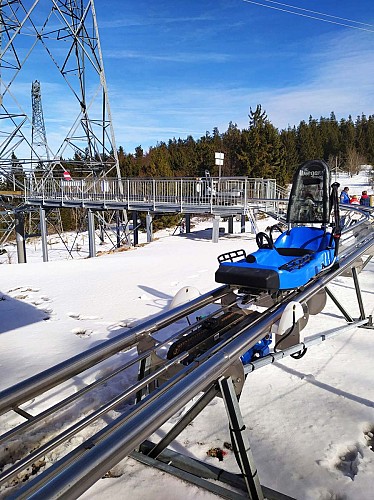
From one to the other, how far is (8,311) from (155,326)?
169 inches

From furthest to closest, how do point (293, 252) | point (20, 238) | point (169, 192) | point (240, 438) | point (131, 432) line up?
point (20, 238) < point (169, 192) < point (293, 252) < point (240, 438) < point (131, 432)

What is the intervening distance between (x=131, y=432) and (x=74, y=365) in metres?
0.80

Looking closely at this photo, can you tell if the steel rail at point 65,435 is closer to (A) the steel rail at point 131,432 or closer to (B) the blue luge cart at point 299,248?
(A) the steel rail at point 131,432

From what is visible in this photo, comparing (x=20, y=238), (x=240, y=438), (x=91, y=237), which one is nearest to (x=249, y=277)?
(x=240, y=438)

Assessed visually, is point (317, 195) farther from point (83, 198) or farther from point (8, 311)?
point (83, 198)

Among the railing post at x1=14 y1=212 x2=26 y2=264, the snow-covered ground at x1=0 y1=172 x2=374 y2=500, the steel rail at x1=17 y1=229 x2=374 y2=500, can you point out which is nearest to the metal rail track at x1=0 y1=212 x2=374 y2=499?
the steel rail at x1=17 y1=229 x2=374 y2=500

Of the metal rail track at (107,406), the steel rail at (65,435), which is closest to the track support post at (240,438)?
the metal rail track at (107,406)

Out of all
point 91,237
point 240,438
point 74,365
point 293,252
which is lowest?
point 91,237

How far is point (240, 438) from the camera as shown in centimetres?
200

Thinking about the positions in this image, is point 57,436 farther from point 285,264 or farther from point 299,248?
point 299,248

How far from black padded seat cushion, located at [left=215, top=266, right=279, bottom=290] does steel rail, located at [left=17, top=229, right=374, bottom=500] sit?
29.2 inches

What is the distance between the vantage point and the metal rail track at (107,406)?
1300mm

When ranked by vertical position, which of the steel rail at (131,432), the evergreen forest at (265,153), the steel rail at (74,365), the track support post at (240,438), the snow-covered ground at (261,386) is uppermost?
the evergreen forest at (265,153)

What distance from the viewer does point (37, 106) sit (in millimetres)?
50125
